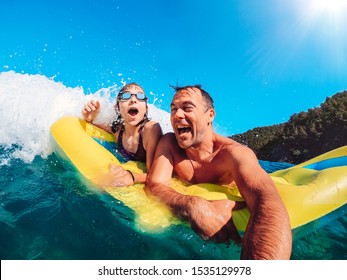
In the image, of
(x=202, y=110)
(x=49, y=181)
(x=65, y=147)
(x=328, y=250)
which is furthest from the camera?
(x=65, y=147)

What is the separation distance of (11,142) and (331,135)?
2562cm

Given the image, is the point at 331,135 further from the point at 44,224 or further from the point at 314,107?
the point at 44,224

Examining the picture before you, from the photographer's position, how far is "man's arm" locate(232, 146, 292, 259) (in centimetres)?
191

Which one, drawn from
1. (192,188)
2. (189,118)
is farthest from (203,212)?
(189,118)

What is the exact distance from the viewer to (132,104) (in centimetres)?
417

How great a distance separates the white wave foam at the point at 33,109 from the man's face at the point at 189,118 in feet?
5.42

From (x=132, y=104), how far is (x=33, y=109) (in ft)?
9.44

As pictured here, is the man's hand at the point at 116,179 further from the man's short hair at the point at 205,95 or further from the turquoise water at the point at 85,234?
the man's short hair at the point at 205,95

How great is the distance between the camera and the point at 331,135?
2522cm

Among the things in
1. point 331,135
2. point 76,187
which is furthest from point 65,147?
point 331,135

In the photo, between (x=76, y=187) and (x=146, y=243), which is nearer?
(x=146, y=243)

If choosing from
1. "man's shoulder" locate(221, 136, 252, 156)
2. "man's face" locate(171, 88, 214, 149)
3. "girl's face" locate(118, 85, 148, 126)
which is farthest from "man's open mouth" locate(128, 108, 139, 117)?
"man's shoulder" locate(221, 136, 252, 156)

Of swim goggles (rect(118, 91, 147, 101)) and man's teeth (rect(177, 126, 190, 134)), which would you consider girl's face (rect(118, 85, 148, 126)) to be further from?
man's teeth (rect(177, 126, 190, 134))

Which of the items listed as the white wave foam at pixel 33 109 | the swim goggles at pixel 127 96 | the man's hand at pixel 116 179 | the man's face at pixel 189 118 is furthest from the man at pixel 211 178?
the white wave foam at pixel 33 109
